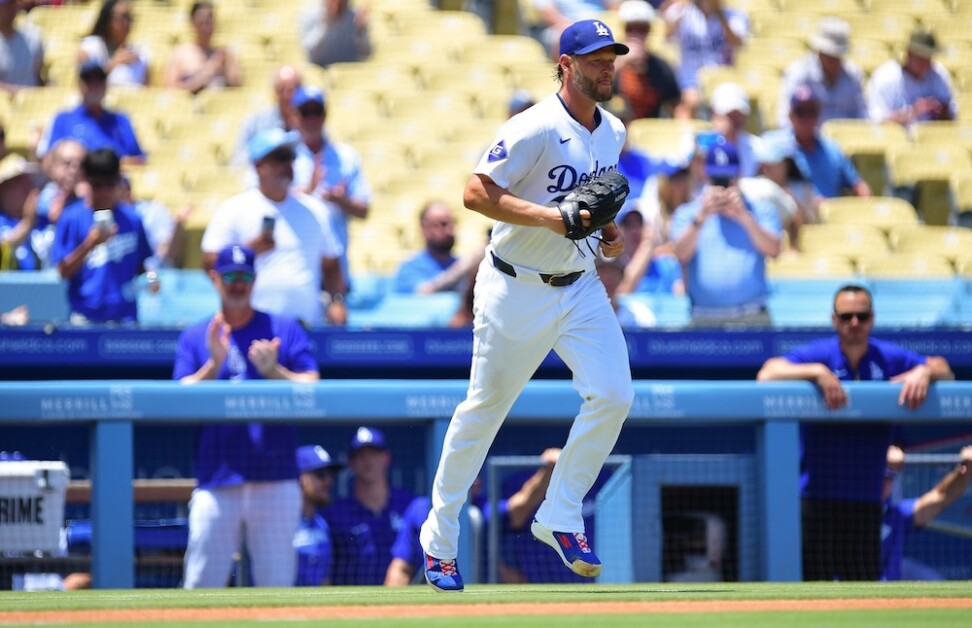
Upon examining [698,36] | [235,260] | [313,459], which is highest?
[698,36]

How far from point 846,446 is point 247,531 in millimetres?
2853

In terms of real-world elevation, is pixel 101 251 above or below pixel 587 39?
below

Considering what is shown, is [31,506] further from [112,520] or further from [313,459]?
[313,459]

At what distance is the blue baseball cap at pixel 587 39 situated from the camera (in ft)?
18.5

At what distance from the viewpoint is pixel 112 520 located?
22.6 feet

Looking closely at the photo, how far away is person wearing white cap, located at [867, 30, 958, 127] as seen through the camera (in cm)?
1230

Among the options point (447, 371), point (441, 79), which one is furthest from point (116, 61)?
point (447, 371)

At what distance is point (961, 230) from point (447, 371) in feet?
15.0

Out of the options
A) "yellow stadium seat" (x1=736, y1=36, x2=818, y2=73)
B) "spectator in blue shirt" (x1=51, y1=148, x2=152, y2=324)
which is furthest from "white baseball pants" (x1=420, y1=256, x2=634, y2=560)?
"yellow stadium seat" (x1=736, y1=36, x2=818, y2=73)

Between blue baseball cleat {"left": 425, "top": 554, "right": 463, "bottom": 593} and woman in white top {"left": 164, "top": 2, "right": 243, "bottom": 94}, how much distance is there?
6.94m

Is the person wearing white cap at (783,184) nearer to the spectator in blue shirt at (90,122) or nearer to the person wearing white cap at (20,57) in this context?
the spectator in blue shirt at (90,122)

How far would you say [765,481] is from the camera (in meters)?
7.26

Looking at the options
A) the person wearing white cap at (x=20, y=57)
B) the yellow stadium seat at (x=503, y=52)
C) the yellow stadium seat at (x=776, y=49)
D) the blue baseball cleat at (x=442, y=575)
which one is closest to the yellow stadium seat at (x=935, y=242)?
the yellow stadium seat at (x=776, y=49)

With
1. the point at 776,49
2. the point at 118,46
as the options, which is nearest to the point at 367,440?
the point at 118,46
